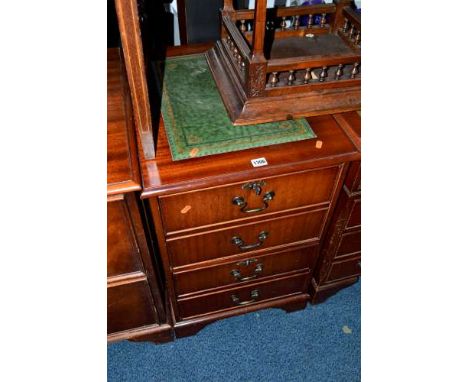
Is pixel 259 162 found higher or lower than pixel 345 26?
lower

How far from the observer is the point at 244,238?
4.43ft

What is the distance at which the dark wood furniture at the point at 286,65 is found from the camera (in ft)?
3.78

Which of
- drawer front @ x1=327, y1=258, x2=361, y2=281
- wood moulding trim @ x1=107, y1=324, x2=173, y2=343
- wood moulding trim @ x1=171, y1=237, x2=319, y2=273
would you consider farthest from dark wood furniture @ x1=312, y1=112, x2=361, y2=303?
wood moulding trim @ x1=107, y1=324, x2=173, y2=343

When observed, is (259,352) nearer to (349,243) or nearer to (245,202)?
(349,243)

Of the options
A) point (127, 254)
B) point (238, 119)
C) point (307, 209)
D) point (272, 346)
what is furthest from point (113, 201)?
point (272, 346)

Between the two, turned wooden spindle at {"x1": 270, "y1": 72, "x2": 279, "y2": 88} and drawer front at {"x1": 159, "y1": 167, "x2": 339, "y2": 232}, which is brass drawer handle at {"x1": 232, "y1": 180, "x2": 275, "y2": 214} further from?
turned wooden spindle at {"x1": 270, "y1": 72, "x2": 279, "y2": 88}

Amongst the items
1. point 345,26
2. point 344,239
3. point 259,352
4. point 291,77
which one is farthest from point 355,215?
point 259,352

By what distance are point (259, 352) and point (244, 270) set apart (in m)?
0.52

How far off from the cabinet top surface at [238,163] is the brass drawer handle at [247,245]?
33cm

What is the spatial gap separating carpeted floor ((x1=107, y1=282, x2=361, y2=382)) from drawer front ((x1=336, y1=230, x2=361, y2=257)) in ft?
1.49

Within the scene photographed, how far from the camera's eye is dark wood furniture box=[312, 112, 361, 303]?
4.08 ft

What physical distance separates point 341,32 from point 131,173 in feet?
3.25
